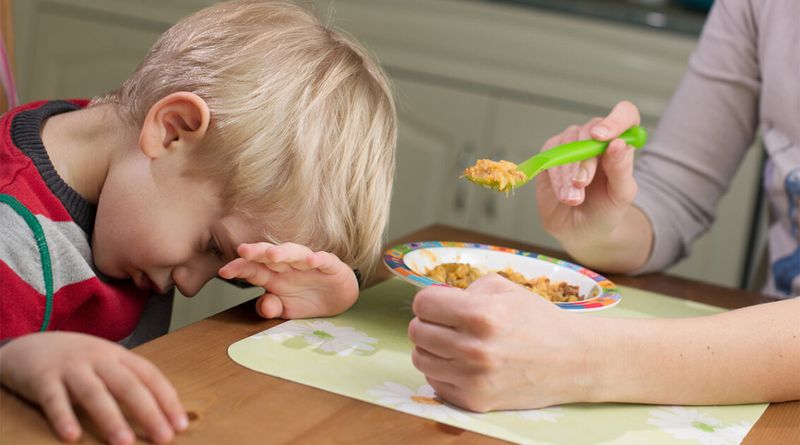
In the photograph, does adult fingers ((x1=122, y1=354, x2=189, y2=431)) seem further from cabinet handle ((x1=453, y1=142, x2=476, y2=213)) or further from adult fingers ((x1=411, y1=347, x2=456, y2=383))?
cabinet handle ((x1=453, y1=142, x2=476, y2=213))

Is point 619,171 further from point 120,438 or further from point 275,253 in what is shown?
point 120,438

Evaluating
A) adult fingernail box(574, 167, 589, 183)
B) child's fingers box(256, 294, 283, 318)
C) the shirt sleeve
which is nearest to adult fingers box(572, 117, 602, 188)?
adult fingernail box(574, 167, 589, 183)

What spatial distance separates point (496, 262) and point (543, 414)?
1.16 feet

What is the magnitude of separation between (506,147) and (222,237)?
60.3 inches

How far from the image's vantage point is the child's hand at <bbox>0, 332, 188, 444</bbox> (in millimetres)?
618

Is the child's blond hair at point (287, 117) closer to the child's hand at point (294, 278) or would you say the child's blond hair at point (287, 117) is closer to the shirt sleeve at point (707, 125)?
the child's hand at point (294, 278)

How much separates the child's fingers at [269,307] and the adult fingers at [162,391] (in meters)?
0.23

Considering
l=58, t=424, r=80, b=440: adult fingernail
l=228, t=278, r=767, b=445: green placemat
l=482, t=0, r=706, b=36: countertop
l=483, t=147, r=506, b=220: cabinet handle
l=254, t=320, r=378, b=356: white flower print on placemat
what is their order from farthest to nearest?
l=483, t=147, r=506, b=220: cabinet handle < l=482, t=0, r=706, b=36: countertop < l=254, t=320, r=378, b=356: white flower print on placemat < l=228, t=278, r=767, b=445: green placemat < l=58, t=424, r=80, b=440: adult fingernail

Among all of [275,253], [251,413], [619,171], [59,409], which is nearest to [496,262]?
[619,171]

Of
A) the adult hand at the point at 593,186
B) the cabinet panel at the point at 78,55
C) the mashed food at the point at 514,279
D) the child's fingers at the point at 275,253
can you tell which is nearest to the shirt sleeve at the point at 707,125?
the adult hand at the point at 593,186

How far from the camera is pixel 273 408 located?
70 cm

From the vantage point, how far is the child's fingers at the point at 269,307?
0.89m

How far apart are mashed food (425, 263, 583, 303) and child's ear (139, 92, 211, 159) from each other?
0.86ft

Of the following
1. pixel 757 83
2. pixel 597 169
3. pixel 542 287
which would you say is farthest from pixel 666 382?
pixel 757 83
